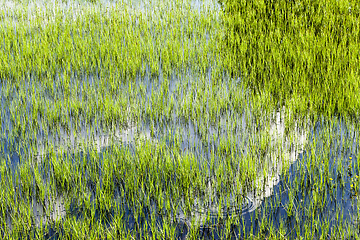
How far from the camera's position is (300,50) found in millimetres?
4461

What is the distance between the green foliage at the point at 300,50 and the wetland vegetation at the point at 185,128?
0.02 metres

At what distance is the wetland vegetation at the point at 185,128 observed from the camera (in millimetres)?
2242

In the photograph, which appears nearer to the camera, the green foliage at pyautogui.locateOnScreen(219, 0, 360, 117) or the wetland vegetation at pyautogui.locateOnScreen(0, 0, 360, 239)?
the wetland vegetation at pyautogui.locateOnScreen(0, 0, 360, 239)

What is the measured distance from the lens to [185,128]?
3.31 metres

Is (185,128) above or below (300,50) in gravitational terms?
below

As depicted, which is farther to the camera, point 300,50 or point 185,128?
point 300,50

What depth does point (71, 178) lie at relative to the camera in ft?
8.58

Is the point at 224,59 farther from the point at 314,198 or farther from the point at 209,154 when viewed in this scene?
the point at 314,198

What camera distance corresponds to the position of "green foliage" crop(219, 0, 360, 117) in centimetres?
358

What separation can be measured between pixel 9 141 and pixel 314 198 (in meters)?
2.50

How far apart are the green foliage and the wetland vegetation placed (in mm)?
24

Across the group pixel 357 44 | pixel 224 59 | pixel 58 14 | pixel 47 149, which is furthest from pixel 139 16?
pixel 47 149

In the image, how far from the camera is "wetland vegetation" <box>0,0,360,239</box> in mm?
2242

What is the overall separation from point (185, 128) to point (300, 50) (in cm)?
203
